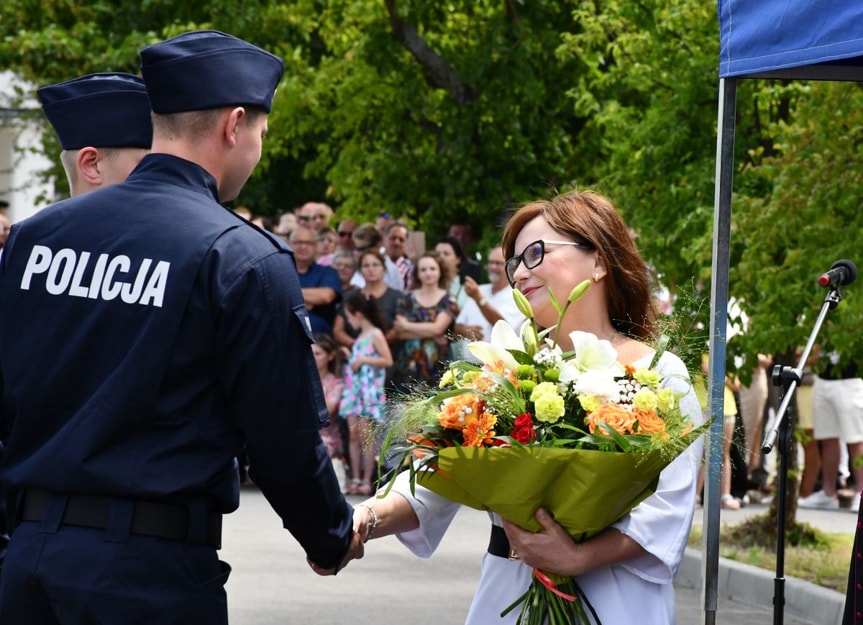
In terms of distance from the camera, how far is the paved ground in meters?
9.09

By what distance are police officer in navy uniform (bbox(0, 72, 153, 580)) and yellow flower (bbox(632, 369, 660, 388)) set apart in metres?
1.73

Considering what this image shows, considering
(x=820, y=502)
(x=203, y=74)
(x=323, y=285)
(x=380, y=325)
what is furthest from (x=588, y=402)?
(x=323, y=285)

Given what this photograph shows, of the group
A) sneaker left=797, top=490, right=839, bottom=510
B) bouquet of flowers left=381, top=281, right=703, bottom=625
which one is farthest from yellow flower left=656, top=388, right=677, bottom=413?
sneaker left=797, top=490, right=839, bottom=510

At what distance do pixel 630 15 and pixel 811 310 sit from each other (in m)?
3.92

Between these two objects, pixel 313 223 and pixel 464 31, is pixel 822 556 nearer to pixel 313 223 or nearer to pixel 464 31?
pixel 313 223

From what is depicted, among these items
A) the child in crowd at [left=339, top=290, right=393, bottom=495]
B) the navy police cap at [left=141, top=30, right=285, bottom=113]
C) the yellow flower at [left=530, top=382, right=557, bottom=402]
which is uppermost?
the navy police cap at [left=141, top=30, right=285, bottom=113]

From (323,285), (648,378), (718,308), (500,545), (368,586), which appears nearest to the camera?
(648,378)

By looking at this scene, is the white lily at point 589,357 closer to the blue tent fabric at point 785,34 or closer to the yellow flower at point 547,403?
the yellow flower at point 547,403

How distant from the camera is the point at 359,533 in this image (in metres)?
3.97

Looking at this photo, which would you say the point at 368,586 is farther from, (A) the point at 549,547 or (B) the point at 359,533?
(A) the point at 549,547

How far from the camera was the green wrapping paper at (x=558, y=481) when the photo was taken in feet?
11.8

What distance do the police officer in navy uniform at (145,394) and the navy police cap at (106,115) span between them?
109 centimetres

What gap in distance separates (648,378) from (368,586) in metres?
6.64

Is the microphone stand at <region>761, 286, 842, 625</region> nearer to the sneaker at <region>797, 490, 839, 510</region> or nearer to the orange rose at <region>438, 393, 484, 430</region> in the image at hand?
the orange rose at <region>438, 393, 484, 430</region>
